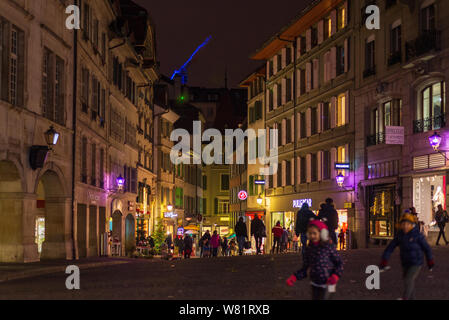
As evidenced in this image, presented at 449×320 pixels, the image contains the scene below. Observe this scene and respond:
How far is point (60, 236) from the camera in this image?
105 ft

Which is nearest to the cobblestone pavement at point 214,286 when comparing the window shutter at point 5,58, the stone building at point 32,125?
the stone building at point 32,125

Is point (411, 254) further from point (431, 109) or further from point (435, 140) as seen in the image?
point (431, 109)

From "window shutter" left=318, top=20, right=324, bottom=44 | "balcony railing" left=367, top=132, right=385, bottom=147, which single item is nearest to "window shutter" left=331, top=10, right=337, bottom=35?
"window shutter" left=318, top=20, right=324, bottom=44

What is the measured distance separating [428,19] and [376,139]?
7934 millimetres

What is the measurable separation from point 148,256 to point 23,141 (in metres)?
22.3

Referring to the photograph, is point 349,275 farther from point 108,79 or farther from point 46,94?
point 108,79

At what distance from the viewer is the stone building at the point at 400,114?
35.8 m

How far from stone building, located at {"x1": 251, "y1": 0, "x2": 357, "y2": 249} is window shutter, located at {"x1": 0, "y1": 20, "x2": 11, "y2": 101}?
2406 centimetres

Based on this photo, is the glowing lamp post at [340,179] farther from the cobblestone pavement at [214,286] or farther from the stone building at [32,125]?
Result: the cobblestone pavement at [214,286]

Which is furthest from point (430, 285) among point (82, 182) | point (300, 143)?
point (300, 143)

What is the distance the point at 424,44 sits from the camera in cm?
3628

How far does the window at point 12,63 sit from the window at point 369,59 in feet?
72.6

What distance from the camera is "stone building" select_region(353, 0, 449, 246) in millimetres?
35781

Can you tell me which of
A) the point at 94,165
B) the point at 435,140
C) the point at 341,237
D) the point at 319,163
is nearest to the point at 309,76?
the point at 319,163
